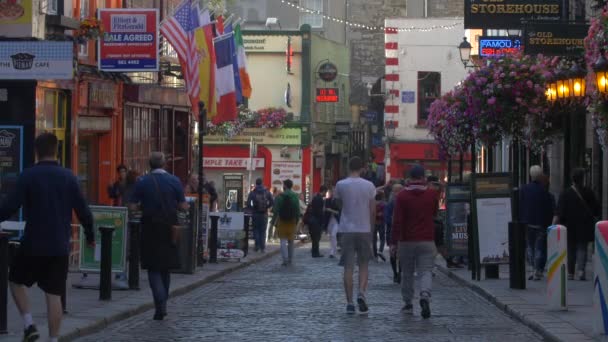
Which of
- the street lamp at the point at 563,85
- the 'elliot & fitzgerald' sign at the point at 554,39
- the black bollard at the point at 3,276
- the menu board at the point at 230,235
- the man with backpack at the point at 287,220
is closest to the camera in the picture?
the black bollard at the point at 3,276

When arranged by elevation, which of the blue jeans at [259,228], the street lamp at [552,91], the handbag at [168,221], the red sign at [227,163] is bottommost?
the blue jeans at [259,228]

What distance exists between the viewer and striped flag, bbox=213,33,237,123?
1126 inches

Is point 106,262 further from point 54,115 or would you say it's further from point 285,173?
point 285,173

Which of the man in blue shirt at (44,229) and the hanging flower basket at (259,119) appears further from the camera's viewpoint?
the hanging flower basket at (259,119)

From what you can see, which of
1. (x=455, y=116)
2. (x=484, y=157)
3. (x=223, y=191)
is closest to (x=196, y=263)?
(x=455, y=116)

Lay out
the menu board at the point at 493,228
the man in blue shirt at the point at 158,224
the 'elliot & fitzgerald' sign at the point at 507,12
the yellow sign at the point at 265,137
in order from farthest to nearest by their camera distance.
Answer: the yellow sign at the point at 265,137, the 'elliot & fitzgerald' sign at the point at 507,12, the menu board at the point at 493,228, the man in blue shirt at the point at 158,224

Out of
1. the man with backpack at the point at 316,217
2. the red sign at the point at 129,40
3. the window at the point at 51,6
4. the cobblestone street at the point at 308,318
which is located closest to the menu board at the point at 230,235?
the man with backpack at the point at 316,217

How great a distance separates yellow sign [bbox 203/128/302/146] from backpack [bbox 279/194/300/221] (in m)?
26.5

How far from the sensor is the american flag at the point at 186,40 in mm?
25297

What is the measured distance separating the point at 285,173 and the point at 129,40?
24.9 meters

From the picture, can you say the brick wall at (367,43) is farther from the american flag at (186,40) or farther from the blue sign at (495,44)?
the american flag at (186,40)

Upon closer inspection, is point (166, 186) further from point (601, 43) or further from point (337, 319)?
point (601, 43)

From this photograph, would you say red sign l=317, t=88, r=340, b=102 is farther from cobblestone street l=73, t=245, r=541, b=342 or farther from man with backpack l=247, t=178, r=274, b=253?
cobblestone street l=73, t=245, r=541, b=342

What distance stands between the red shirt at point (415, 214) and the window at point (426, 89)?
37660 millimetres
